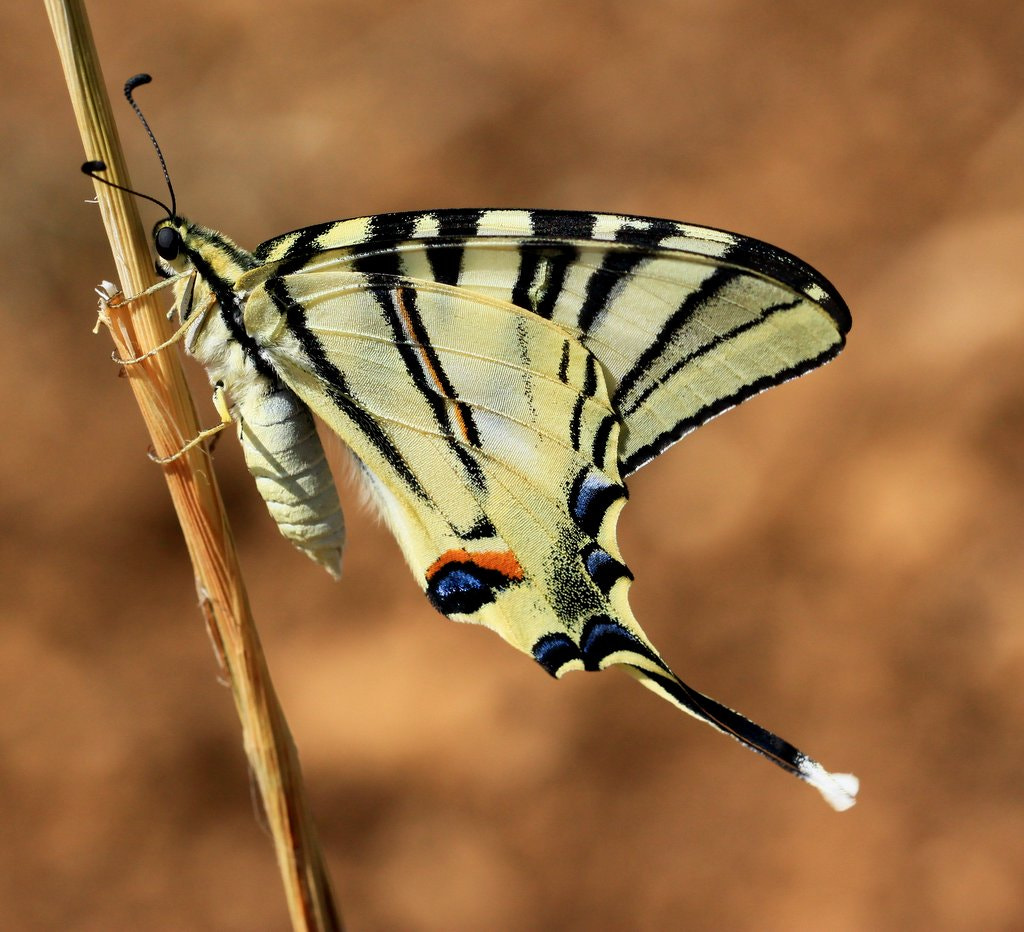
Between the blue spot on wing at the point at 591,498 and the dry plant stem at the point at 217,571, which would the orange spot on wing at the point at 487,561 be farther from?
the dry plant stem at the point at 217,571

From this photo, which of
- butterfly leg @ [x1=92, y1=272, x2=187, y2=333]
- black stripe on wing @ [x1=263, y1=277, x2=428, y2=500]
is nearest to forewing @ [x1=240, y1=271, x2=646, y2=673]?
black stripe on wing @ [x1=263, y1=277, x2=428, y2=500]

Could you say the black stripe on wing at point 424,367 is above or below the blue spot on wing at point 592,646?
above

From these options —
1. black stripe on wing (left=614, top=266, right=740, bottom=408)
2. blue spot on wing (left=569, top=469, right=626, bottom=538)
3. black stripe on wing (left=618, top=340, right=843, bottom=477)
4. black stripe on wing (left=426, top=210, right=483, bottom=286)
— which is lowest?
blue spot on wing (left=569, top=469, right=626, bottom=538)

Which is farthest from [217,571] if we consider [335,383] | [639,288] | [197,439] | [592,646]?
[639,288]

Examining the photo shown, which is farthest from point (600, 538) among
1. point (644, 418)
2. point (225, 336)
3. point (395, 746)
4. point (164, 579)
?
point (164, 579)

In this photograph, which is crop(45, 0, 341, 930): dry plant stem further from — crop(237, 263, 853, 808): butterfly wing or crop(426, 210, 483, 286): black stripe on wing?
crop(426, 210, 483, 286): black stripe on wing

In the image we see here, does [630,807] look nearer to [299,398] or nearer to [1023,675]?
[1023,675]

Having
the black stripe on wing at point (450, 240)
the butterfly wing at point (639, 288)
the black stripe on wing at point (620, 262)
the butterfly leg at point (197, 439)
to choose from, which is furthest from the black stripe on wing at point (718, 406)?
the butterfly leg at point (197, 439)

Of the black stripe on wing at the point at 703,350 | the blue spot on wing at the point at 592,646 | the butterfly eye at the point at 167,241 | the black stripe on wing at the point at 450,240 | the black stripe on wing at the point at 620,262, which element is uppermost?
the butterfly eye at the point at 167,241
